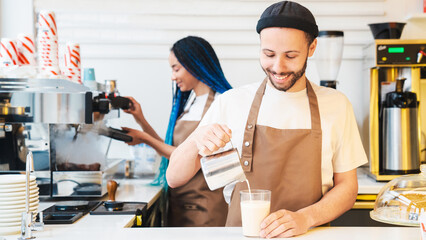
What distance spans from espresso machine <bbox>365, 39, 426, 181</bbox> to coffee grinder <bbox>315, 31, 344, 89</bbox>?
211mm

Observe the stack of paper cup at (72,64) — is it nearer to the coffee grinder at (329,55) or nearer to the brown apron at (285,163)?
the brown apron at (285,163)

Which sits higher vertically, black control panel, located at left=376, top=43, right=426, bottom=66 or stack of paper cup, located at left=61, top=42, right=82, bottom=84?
black control panel, located at left=376, top=43, right=426, bottom=66

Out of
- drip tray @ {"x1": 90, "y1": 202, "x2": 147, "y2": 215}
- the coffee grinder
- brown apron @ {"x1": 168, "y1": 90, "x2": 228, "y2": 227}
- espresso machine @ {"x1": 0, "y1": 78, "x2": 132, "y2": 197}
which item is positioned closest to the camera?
drip tray @ {"x1": 90, "y1": 202, "x2": 147, "y2": 215}

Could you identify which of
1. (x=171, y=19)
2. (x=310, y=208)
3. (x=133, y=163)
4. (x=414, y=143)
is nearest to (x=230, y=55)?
(x=171, y=19)

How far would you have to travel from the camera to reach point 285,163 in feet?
6.89

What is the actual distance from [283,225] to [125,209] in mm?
933

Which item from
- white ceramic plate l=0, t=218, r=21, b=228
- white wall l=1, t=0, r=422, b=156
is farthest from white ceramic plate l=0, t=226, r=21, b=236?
white wall l=1, t=0, r=422, b=156

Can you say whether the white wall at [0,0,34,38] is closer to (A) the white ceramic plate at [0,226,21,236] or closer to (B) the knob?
(B) the knob

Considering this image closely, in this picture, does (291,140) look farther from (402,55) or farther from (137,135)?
(402,55)

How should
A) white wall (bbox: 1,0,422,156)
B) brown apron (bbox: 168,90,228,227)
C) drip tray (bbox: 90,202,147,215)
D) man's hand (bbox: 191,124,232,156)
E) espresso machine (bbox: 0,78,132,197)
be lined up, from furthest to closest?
white wall (bbox: 1,0,422,156)
brown apron (bbox: 168,90,228,227)
espresso machine (bbox: 0,78,132,197)
drip tray (bbox: 90,202,147,215)
man's hand (bbox: 191,124,232,156)

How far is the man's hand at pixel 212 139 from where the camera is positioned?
5.52 feet

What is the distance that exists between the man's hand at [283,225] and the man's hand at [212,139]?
0.29m

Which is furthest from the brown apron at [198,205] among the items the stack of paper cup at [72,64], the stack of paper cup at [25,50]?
the stack of paper cup at [25,50]

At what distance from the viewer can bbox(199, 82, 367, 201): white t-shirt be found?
2076 millimetres
